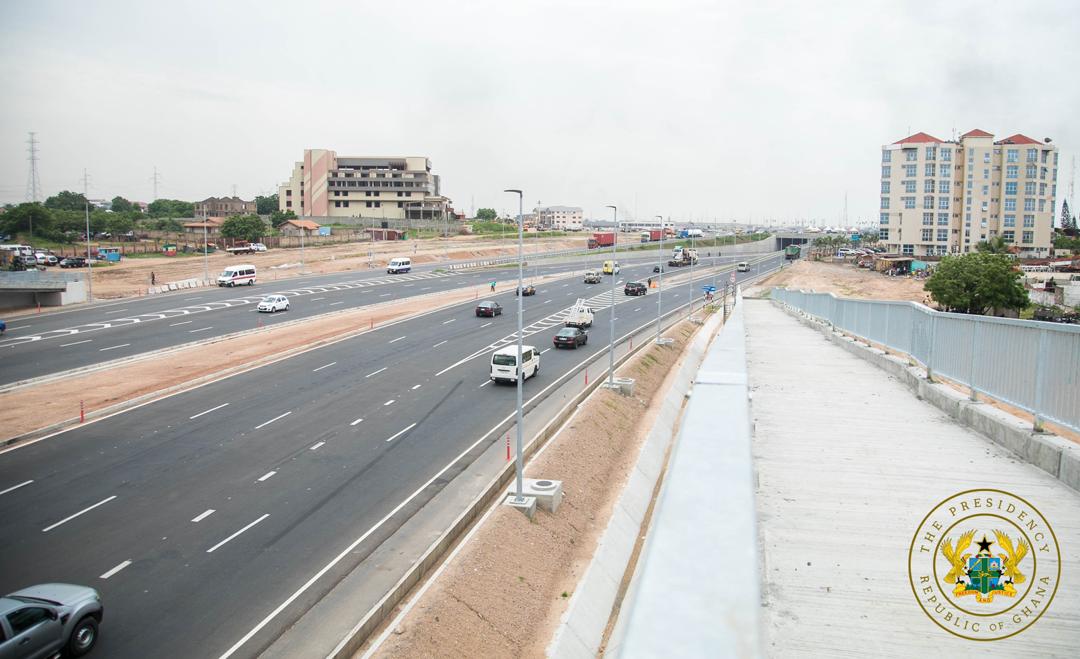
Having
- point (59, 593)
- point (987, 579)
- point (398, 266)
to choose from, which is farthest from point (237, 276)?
point (987, 579)

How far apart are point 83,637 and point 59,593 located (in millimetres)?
1044

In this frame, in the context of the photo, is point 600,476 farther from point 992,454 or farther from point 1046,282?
point 1046,282

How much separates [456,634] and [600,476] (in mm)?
13896

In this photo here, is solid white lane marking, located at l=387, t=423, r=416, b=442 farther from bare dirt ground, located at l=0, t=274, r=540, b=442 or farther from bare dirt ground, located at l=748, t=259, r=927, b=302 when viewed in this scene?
bare dirt ground, located at l=748, t=259, r=927, b=302

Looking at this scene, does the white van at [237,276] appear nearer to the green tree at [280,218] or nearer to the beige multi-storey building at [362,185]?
the green tree at [280,218]

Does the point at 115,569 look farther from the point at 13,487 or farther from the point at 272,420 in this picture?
the point at 272,420

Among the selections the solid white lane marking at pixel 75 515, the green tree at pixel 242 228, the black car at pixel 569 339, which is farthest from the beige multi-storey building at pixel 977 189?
the solid white lane marking at pixel 75 515

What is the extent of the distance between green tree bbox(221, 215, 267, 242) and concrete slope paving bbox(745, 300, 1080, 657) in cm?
13264

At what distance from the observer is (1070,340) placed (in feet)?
26.5

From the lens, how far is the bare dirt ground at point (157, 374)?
3197cm

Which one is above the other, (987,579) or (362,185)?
(362,185)

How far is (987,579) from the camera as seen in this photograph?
5793 millimetres

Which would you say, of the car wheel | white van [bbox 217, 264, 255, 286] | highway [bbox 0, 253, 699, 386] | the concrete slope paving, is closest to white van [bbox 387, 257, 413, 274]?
highway [bbox 0, 253, 699, 386]

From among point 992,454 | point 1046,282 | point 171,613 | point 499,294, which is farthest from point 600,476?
point 1046,282
